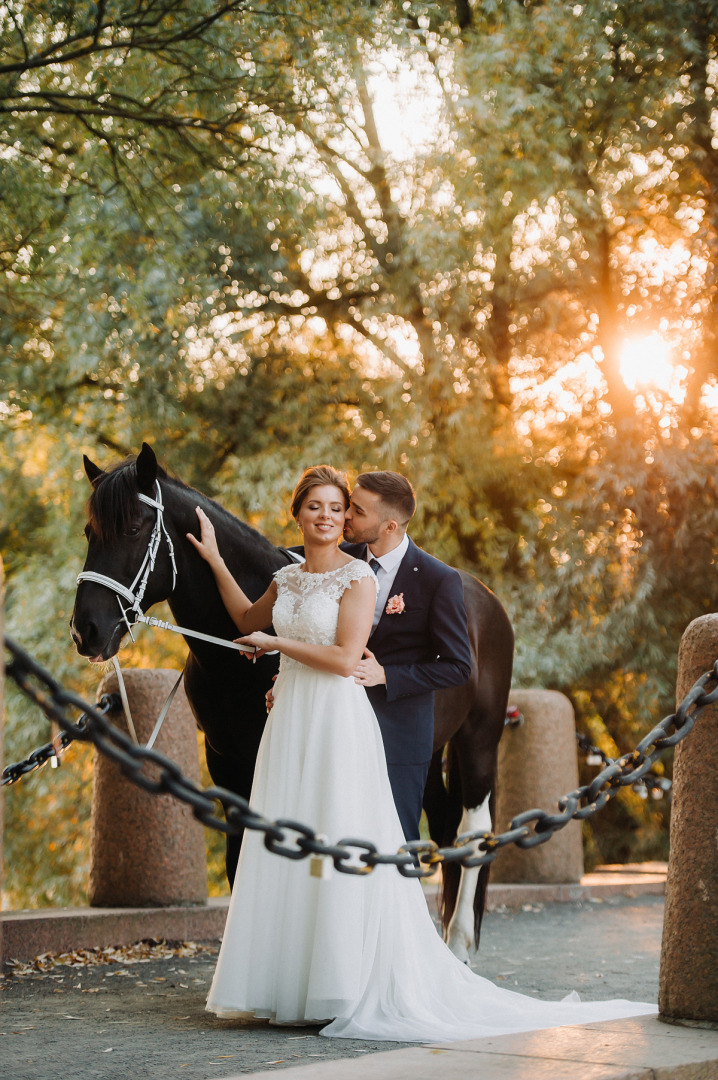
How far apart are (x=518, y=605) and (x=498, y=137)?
5234mm

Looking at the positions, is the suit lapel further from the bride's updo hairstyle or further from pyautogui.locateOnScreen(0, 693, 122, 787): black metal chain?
pyautogui.locateOnScreen(0, 693, 122, 787): black metal chain

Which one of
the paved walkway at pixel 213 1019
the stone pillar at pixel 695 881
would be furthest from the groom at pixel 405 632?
the stone pillar at pixel 695 881

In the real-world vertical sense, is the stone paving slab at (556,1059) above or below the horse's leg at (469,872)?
below

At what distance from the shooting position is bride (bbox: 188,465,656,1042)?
4728mm

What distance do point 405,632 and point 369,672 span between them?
454 millimetres

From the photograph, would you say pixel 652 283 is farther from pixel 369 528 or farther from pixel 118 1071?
pixel 118 1071

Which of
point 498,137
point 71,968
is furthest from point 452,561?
point 71,968

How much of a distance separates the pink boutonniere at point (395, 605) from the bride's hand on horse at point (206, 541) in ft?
2.87

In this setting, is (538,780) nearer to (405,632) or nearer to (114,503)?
(405,632)

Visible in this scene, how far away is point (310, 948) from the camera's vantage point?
4816 millimetres

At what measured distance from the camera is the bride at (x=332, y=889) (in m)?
4.73

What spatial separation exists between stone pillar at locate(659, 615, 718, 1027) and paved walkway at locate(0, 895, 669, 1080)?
15 cm

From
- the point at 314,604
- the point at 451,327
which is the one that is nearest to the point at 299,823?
the point at 314,604

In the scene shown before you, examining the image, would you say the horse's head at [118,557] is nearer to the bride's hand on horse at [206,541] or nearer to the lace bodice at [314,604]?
the bride's hand on horse at [206,541]
